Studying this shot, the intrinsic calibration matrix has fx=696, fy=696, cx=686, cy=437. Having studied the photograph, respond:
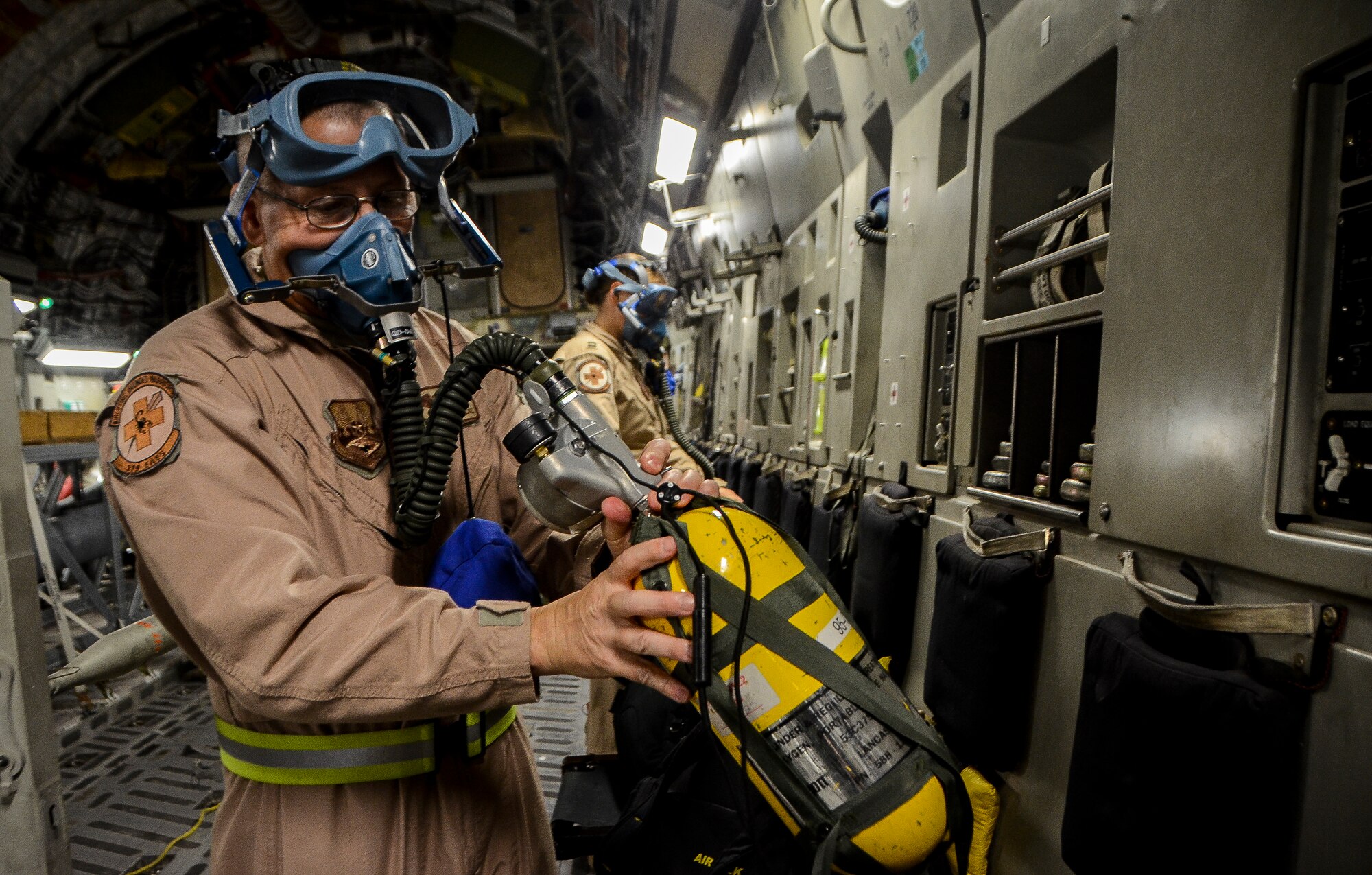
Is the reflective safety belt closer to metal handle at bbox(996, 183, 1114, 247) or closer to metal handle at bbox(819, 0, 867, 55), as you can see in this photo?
metal handle at bbox(996, 183, 1114, 247)

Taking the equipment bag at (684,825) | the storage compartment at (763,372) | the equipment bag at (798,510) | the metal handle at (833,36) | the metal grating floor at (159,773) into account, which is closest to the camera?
the equipment bag at (684,825)

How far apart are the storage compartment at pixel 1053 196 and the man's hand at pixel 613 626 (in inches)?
56.2

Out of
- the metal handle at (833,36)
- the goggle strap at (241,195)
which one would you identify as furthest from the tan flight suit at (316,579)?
the metal handle at (833,36)

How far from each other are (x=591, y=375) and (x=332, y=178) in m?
2.15

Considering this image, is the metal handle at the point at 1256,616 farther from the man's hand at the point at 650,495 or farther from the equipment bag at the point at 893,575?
the equipment bag at the point at 893,575

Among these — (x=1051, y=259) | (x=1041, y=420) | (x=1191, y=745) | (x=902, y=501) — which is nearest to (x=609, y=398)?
(x=902, y=501)

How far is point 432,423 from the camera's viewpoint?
1.26 metres

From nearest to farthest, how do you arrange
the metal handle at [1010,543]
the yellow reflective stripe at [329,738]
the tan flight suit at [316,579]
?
1. the tan flight suit at [316,579]
2. the yellow reflective stripe at [329,738]
3. the metal handle at [1010,543]

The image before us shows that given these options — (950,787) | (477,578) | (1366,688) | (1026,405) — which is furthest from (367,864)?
(1026,405)

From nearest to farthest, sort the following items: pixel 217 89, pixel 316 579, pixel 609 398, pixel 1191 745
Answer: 1. pixel 316 579
2. pixel 1191 745
3. pixel 609 398
4. pixel 217 89

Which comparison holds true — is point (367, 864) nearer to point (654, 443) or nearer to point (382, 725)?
point (382, 725)

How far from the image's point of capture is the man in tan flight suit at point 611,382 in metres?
3.36

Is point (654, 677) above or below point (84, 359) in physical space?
below

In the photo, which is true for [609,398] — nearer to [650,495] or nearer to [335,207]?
[335,207]
